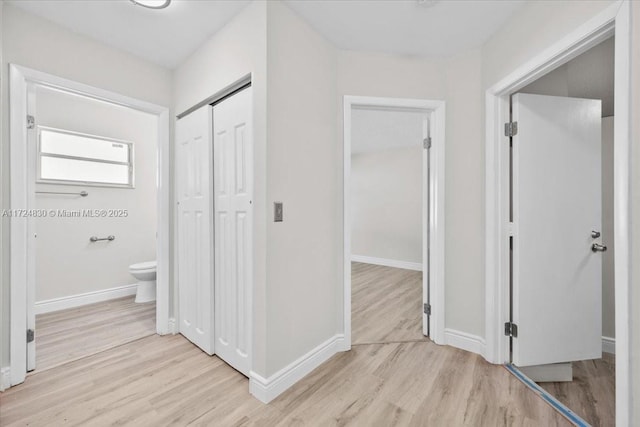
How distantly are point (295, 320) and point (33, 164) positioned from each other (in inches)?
81.2

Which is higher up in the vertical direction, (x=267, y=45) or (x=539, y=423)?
(x=267, y=45)

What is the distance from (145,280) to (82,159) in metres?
1.61

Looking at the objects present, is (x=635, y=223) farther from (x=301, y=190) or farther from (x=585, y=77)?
(x=585, y=77)

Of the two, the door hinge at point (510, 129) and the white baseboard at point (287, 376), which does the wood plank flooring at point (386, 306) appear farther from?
the door hinge at point (510, 129)

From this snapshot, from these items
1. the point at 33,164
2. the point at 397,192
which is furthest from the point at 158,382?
the point at 397,192

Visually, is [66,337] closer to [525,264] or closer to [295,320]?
[295,320]

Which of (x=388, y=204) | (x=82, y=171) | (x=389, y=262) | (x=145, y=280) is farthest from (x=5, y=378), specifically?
(x=388, y=204)

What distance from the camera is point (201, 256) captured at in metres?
2.09

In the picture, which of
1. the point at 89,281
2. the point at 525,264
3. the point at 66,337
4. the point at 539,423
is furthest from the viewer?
the point at 89,281

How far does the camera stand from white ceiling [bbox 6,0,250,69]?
1694 millimetres

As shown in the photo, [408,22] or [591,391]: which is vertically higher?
[408,22]

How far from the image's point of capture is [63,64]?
189cm

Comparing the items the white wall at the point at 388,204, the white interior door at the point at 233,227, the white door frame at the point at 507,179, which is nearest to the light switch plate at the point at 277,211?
the white interior door at the point at 233,227

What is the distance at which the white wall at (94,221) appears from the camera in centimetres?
292
